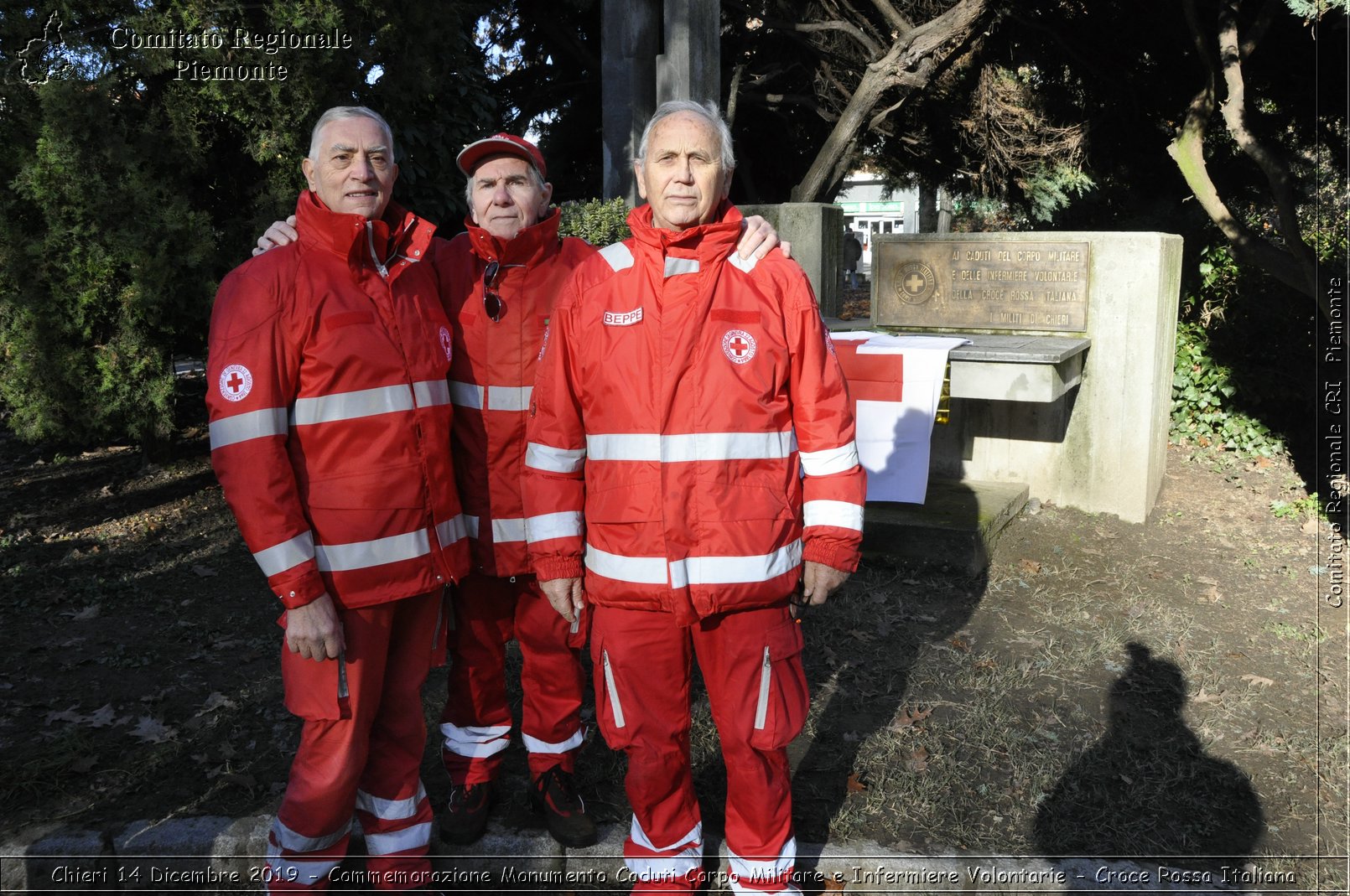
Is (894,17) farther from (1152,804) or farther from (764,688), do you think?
(764,688)

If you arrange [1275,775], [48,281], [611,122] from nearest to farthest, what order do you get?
[1275,775], [48,281], [611,122]

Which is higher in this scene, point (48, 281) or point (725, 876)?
point (48, 281)

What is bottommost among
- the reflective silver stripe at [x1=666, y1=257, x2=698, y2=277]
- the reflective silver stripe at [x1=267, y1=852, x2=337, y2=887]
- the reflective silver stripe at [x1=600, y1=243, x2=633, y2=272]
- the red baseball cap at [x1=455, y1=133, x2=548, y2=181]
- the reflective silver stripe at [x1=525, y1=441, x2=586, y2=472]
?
the reflective silver stripe at [x1=267, y1=852, x2=337, y2=887]

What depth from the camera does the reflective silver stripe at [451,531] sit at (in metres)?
2.99

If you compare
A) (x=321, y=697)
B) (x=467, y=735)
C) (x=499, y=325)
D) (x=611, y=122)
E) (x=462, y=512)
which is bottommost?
(x=467, y=735)

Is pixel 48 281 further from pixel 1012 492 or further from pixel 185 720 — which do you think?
pixel 1012 492

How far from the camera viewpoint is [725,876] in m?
3.21

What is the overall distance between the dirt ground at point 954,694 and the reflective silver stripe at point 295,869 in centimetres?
75

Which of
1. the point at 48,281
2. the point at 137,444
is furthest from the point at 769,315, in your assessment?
the point at 137,444

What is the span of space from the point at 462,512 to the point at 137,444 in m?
5.86

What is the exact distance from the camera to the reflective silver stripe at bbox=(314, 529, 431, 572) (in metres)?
2.80

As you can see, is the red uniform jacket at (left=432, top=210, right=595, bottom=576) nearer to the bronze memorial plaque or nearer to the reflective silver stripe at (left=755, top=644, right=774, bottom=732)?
the reflective silver stripe at (left=755, top=644, right=774, bottom=732)

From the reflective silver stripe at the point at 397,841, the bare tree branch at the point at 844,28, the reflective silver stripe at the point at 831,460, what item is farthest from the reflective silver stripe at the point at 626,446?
the bare tree branch at the point at 844,28

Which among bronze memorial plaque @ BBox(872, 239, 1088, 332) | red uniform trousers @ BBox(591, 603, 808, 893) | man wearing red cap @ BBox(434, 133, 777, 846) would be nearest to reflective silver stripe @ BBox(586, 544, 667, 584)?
red uniform trousers @ BBox(591, 603, 808, 893)
